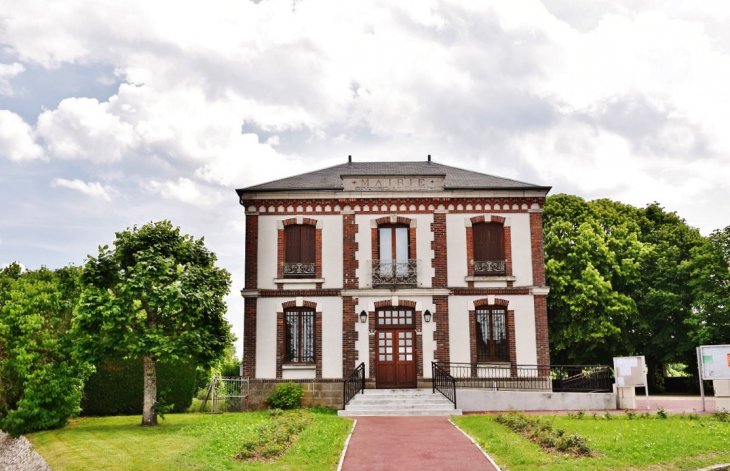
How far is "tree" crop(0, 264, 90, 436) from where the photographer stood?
1602cm

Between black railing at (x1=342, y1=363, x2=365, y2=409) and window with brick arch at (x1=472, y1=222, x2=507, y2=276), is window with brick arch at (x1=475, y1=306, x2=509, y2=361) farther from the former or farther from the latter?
black railing at (x1=342, y1=363, x2=365, y2=409)

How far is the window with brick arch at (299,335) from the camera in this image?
2120cm

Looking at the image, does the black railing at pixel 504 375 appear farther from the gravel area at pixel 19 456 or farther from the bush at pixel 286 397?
the gravel area at pixel 19 456

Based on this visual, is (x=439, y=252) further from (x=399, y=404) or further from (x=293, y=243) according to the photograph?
(x=399, y=404)

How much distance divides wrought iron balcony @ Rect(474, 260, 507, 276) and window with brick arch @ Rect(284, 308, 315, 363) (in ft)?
18.7

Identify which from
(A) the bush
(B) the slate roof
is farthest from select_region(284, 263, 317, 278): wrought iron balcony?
(A) the bush

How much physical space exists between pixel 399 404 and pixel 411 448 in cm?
631

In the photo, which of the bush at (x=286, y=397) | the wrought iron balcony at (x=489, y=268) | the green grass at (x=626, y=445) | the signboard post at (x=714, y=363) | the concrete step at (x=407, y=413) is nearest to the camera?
the green grass at (x=626, y=445)

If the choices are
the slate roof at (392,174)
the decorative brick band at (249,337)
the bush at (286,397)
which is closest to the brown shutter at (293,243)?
the slate roof at (392,174)

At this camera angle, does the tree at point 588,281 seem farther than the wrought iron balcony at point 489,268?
Yes

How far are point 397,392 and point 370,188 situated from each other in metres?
6.79

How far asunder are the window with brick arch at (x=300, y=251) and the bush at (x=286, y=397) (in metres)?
3.67

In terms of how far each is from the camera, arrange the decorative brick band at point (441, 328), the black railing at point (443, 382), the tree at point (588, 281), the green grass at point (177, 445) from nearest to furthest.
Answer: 1. the green grass at point (177, 445)
2. the black railing at point (443, 382)
3. the decorative brick band at point (441, 328)
4. the tree at point (588, 281)

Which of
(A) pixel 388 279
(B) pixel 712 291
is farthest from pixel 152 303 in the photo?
(B) pixel 712 291
